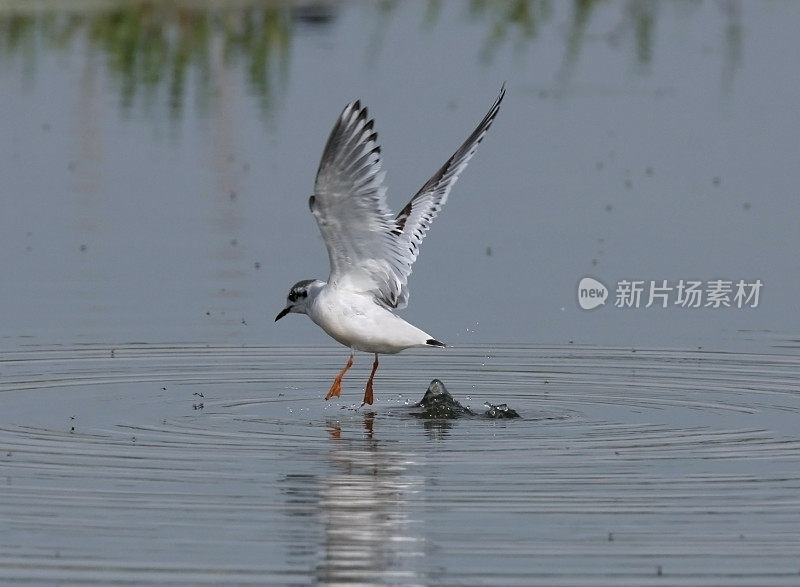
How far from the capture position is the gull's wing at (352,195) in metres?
12.7

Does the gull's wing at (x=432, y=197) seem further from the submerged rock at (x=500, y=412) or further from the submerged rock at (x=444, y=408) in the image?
A: the submerged rock at (x=500, y=412)

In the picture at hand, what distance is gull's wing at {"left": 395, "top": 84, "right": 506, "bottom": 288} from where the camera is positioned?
563 inches

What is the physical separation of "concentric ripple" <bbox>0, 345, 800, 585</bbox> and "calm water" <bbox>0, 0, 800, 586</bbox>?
0.11 feet

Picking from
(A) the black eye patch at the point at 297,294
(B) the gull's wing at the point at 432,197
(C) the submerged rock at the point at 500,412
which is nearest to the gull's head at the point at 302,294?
(A) the black eye patch at the point at 297,294

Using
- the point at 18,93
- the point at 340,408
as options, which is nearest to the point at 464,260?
the point at 340,408

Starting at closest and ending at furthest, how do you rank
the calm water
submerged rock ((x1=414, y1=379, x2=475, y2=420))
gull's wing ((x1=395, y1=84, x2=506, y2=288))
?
the calm water
submerged rock ((x1=414, y1=379, x2=475, y2=420))
gull's wing ((x1=395, y1=84, x2=506, y2=288))

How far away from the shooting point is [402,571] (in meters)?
9.15

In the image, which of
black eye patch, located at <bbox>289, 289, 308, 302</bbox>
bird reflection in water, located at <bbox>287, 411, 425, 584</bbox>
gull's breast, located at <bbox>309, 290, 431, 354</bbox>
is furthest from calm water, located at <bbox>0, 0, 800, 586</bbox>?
black eye patch, located at <bbox>289, 289, 308, 302</bbox>

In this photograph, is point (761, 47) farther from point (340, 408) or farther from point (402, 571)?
point (402, 571)

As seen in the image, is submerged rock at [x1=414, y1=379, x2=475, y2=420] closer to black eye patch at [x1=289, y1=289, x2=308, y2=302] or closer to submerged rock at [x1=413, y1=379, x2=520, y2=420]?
submerged rock at [x1=413, y1=379, x2=520, y2=420]

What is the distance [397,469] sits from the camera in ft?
37.8

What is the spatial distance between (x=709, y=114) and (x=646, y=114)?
78 cm

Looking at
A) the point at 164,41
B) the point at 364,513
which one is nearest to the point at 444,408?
the point at 364,513

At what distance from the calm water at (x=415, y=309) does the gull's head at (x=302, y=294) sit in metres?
0.54
